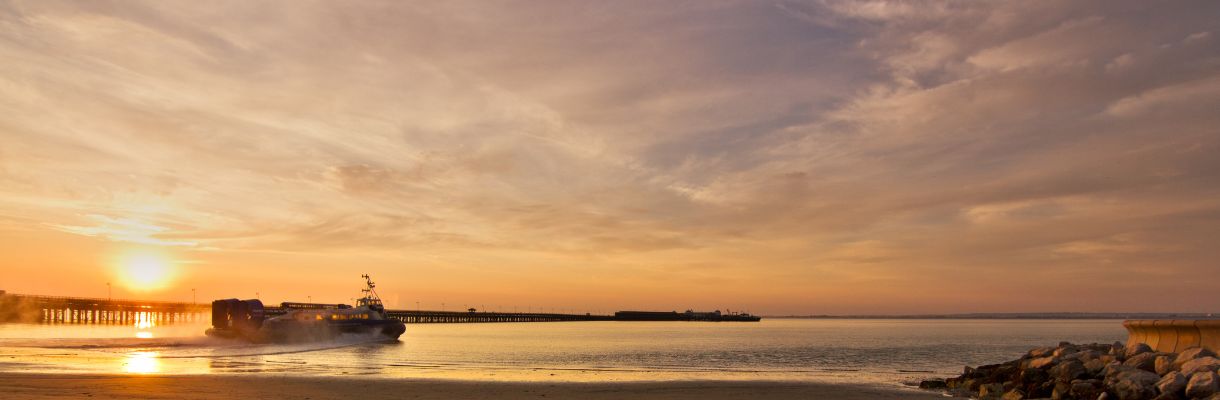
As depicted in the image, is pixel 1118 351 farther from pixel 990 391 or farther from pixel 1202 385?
pixel 1202 385

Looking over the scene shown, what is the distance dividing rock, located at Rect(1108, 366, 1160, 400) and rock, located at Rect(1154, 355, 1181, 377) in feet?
2.30

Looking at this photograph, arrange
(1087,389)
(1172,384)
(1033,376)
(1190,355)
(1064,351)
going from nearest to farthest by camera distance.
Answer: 1. (1172,384)
2. (1190,355)
3. (1087,389)
4. (1033,376)
5. (1064,351)

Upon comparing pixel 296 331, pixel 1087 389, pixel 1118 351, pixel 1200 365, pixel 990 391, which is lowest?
pixel 296 331

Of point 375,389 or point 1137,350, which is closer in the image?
point 1137,350

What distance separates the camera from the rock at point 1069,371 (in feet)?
90.6

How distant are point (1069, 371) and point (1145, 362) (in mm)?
2219

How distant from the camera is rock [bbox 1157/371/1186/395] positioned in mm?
22578

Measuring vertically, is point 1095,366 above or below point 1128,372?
below

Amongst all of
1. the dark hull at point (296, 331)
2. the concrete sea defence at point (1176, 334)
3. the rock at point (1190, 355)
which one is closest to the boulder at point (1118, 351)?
the concrete sea defence at point (1176, 334)

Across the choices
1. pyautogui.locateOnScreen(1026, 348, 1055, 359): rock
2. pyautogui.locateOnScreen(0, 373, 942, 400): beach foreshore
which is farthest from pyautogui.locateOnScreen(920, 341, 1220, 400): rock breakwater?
pyautogui.locateOnScreen(0, 373, 942, 400): beach foreshore

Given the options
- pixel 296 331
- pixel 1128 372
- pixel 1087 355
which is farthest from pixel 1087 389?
pixel 296 331

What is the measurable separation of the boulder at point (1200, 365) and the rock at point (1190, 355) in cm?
78

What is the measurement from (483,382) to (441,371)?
10.2m

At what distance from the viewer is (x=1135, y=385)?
2381cm
